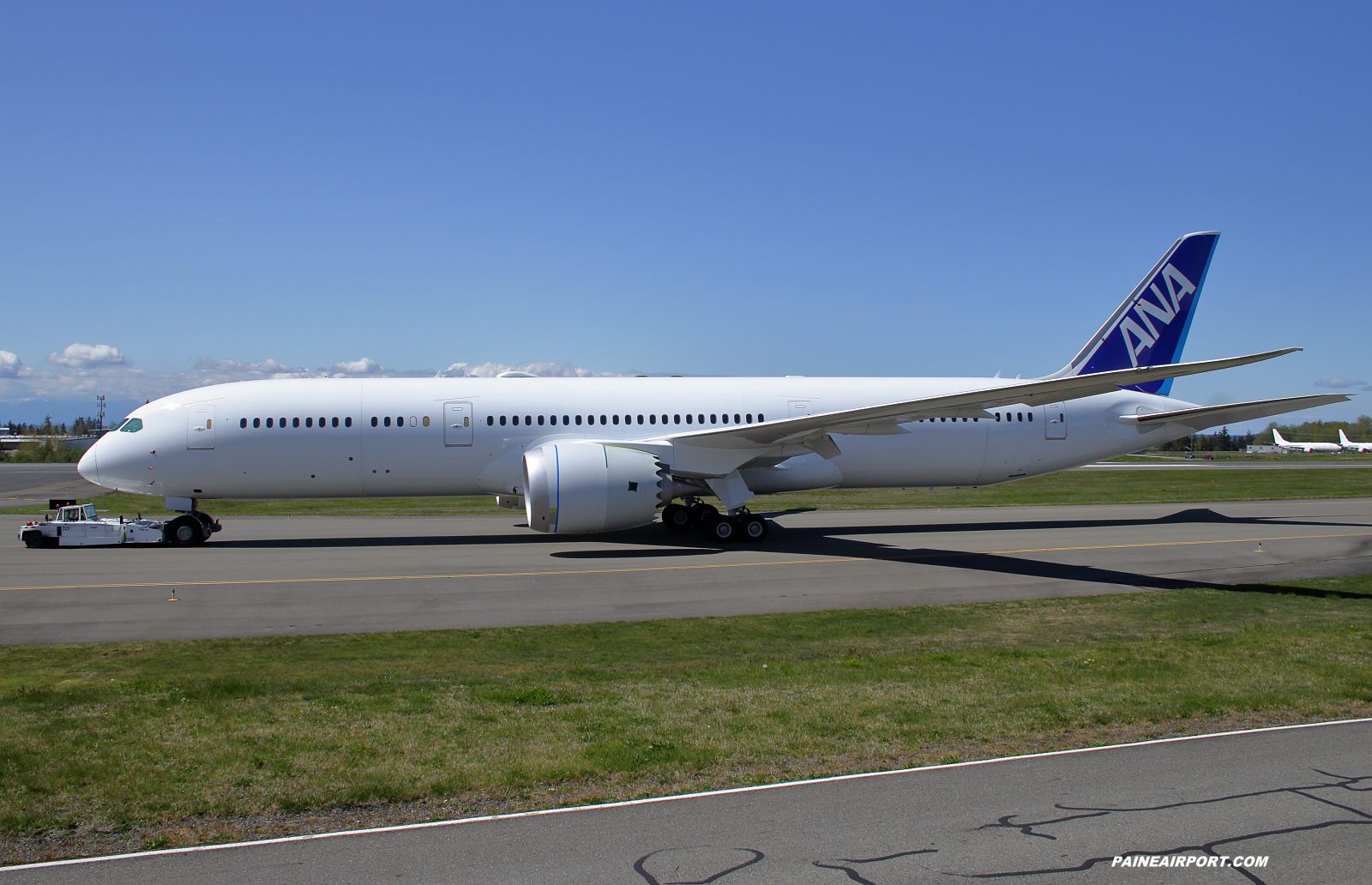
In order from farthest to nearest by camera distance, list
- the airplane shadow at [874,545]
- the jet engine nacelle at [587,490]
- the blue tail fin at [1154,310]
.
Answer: the blue tail fin at [1154,310] → the jet engine nacelle at [587,490] → the airplane shadow at [874,545]

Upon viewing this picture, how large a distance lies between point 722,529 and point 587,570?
189 inches

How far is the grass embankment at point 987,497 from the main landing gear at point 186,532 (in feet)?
28.2

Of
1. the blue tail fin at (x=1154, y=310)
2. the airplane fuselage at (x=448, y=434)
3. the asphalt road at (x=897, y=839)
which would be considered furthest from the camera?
the blue tail fin at (x=1154, y=310)

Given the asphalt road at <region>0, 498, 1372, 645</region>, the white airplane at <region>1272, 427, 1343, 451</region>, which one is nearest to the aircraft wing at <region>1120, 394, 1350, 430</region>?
the asphalt road at <region>0, 498, 1372, 645</region>

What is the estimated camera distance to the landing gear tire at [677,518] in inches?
924

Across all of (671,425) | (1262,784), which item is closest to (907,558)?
(671,425)

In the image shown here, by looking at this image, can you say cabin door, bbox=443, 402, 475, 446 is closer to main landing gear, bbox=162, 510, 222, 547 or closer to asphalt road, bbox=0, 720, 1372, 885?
main landing gear, bbox=162, 510, 222, 547

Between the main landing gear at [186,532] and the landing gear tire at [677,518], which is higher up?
the main landing gear at [186,532]

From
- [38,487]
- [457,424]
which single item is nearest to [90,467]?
[457,424]

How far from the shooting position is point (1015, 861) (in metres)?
4.91

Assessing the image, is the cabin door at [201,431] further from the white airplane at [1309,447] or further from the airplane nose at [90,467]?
the white airplane at [1309,447]

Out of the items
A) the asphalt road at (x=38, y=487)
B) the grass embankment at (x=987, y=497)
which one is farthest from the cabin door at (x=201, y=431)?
the asphalt road at (x=38, y=487)

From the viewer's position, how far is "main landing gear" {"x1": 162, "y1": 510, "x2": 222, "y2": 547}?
824 inches

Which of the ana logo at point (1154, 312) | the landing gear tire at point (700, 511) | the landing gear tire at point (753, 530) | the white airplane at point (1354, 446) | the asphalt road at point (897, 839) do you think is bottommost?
the asphalt road at point (897, 839)
